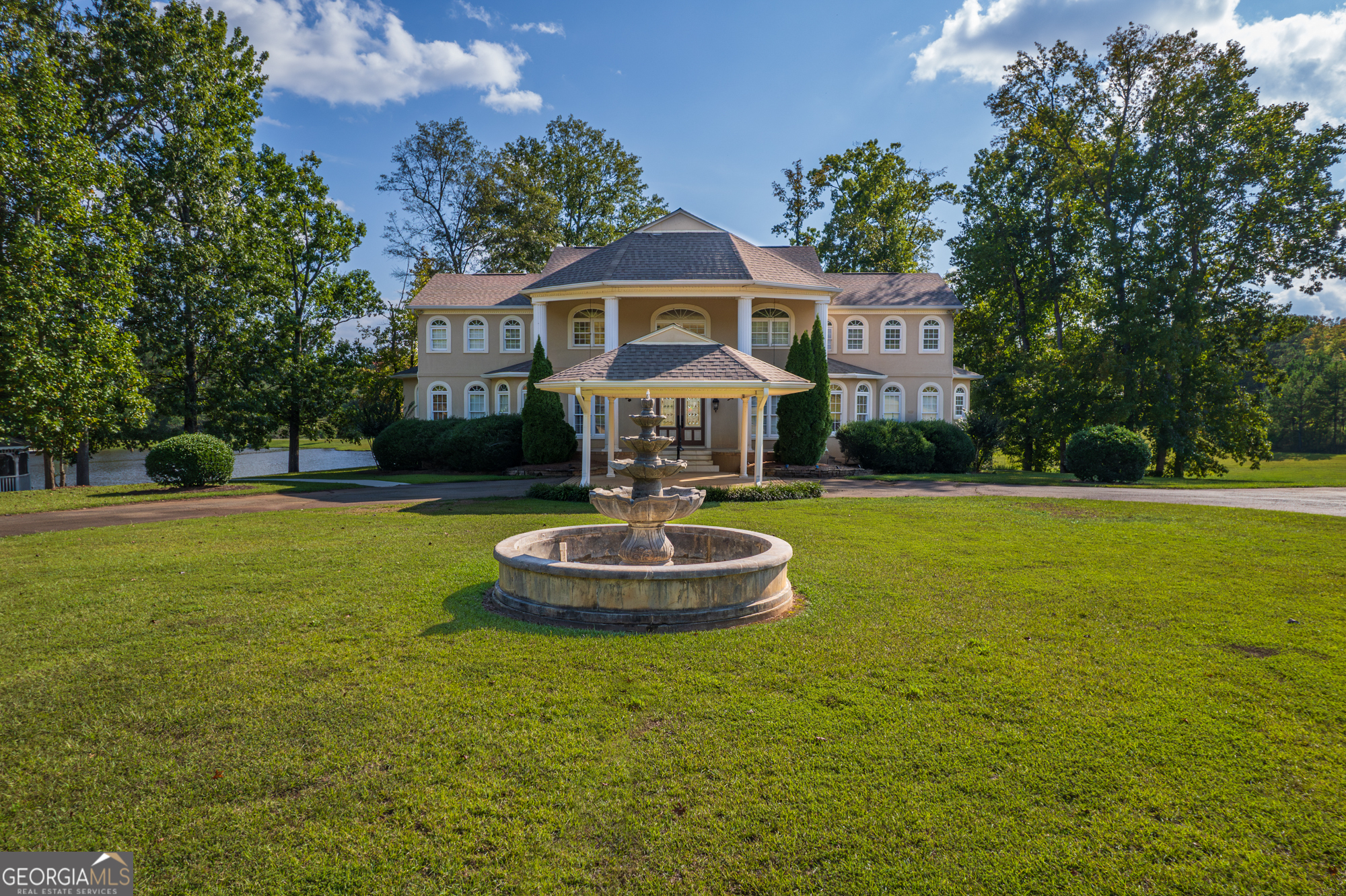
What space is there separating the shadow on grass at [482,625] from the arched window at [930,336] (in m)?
26.2

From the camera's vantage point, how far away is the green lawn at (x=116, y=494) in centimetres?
1487

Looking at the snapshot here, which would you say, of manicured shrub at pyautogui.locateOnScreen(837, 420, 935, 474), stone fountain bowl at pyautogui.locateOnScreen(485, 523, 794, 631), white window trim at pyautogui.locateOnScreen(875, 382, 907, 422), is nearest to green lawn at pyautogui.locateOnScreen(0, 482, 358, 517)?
stone fountain bowl at pyautogui.locateOnScreen(485, 523, 794, 631)

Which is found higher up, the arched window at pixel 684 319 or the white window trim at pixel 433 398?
the arched window at pixel 684 319

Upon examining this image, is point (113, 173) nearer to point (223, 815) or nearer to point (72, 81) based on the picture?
point (72, 81)

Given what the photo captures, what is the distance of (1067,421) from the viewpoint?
92.2ft

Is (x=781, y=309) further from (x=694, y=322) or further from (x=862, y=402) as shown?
(x=862, y=402)

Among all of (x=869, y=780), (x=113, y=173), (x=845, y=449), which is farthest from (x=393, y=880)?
(x=113, y=173)

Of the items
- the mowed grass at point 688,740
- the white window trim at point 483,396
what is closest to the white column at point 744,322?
the white window trim at point 483,396

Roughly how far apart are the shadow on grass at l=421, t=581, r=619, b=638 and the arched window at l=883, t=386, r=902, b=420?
24809 millimetres

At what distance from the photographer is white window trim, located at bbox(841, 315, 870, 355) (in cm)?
2872

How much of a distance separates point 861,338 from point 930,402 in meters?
4.24

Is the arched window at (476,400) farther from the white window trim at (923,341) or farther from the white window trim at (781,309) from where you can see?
the white window trim at (923,341)

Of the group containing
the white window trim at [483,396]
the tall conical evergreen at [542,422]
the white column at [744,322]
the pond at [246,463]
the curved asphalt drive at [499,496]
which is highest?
the white column at [744,322]

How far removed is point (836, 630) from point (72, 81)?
3022 centimetres
